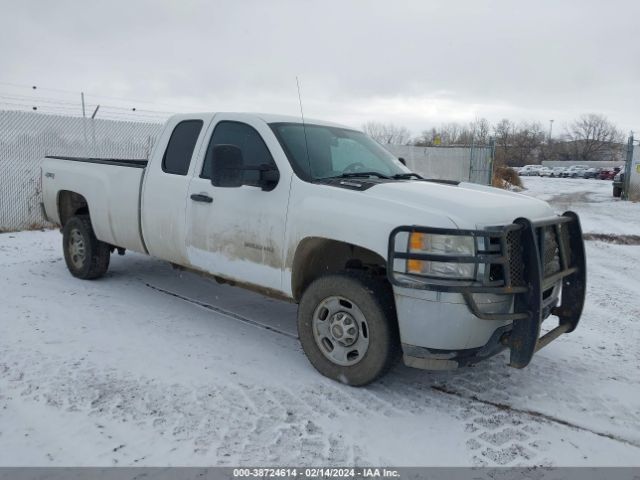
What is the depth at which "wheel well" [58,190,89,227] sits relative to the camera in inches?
271

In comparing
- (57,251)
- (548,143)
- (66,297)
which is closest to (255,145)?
(66,297)

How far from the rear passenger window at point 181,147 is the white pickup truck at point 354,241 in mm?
14

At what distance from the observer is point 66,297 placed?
5.86 metres

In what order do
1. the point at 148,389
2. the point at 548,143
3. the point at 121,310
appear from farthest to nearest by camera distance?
the point at 548,143 → the point at 121,310 → the point at 148,389

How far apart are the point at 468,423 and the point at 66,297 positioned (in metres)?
4.42

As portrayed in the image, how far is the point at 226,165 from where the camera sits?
412cm

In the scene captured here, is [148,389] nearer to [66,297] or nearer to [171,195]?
[171,195]

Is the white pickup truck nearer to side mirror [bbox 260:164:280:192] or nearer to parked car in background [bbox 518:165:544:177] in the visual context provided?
side mirror [bbox 260:164:280:192]

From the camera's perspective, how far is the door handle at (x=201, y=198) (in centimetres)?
473

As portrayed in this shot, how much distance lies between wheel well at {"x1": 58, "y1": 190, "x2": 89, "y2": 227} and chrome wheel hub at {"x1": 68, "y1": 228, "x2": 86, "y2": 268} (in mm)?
368

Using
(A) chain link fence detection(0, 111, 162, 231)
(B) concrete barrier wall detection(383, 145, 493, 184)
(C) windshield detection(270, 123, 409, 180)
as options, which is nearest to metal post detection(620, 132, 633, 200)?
(B) concrete barrier wall detection(383, 145, 493, 184)

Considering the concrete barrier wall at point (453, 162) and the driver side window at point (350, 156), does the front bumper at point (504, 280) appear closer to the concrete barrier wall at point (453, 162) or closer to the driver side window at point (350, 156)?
the driver side window at point (350, 156)

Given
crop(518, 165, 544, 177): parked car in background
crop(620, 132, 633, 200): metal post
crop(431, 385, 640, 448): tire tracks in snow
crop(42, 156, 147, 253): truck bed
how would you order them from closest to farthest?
crop(431, 385, 640, 448): tire tracks in snow → crop(42, 156, 147, 253): truck bed → crop(620, 132, 633, 200): metal post → crop(518, 165, 544, 177): parked car in background

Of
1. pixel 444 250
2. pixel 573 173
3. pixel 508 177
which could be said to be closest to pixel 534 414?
pixel 444 250
